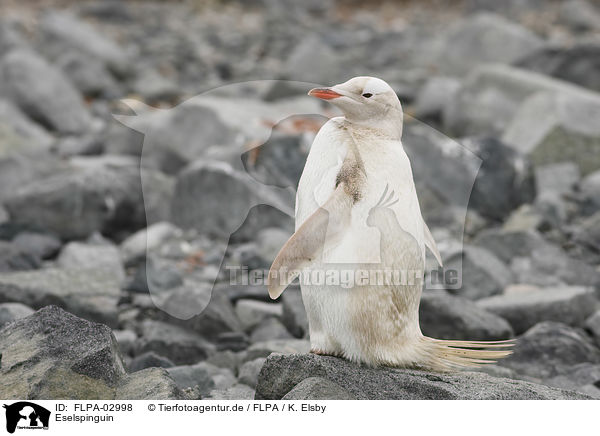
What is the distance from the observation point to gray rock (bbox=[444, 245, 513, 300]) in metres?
5.78

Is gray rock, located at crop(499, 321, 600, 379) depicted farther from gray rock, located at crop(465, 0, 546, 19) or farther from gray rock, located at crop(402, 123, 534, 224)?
gray rock, located at crop(465, 0, 546, 19)

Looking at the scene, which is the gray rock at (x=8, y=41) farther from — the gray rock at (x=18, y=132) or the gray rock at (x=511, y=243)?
the gray rock at (x=511, y=243)

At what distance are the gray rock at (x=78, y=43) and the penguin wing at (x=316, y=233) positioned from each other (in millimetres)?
10032

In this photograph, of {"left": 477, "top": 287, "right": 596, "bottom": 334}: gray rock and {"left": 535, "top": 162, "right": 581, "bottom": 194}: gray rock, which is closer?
{"left": 477, "top": 287, "right": 596, "bottom": 334}: gray rock

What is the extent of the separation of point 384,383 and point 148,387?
91 centimetres

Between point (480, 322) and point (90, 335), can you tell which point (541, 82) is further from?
point (90, 335)

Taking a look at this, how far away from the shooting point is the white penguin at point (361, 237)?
326 cm

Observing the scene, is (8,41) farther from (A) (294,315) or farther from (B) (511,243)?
(A) (294,315)

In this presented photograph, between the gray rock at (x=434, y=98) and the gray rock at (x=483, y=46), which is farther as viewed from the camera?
the gray rock at (x=483, y=46)

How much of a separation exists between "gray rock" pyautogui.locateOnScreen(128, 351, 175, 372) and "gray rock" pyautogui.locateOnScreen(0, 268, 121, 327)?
826mm

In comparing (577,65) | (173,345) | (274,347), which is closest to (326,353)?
(274,347)

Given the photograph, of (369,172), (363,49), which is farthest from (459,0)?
(369,172)

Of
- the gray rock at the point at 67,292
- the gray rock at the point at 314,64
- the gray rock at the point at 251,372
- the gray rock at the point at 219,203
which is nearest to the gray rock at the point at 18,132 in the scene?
the gray rock at the point at 219,203

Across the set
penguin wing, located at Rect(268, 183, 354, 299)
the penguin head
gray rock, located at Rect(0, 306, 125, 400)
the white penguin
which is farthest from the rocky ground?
the penguin head
